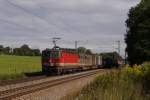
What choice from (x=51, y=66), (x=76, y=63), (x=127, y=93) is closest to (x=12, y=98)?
(x=127, y=93)

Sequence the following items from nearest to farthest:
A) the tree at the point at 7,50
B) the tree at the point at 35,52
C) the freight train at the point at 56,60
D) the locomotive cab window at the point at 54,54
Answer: the freight train at the point at 56,60, the locomotive cab window at the point at 54,54, the tree at the point at 7,50, the tree at the point at 35,52

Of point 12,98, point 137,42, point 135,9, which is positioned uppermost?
point 135,9

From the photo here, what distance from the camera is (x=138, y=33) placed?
65625 mm

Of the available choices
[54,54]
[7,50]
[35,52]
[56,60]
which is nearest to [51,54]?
[54,54]

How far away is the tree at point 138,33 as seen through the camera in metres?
63.6

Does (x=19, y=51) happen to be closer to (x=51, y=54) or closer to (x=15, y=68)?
(x=15, y=68)

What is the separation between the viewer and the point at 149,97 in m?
16.1

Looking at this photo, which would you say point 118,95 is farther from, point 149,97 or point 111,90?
point 149,97

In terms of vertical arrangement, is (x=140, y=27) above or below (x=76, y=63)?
above

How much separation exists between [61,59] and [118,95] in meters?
39.3

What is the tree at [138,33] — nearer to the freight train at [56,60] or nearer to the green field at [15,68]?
the freight train at [56,60]

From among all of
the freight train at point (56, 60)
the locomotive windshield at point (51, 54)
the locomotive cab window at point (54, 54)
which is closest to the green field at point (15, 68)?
the freight train at point (56, 60)

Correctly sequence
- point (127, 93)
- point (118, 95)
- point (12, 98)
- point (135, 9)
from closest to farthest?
point (118, 95)
point (127, 93)
point (12, 98)
point (135, 9)

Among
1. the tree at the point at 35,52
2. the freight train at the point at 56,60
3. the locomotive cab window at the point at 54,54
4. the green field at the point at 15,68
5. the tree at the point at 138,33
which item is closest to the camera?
the green field at the point at 15,68
